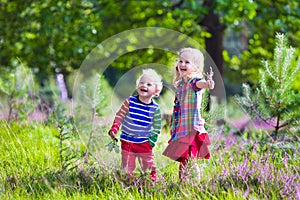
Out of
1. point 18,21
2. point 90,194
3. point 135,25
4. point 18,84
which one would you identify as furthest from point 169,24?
point 90,194

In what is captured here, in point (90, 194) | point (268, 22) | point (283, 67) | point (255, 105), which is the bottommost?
point (90, 194)

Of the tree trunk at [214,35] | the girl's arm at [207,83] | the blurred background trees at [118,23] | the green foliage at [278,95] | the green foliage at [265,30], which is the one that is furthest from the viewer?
the tree trunk at [214,35]

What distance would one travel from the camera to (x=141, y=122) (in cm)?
312

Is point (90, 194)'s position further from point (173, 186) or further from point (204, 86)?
point (204, 86)

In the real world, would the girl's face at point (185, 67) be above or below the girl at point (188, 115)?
above

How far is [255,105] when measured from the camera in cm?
428

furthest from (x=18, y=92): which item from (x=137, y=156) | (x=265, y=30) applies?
(x=265, y=30)

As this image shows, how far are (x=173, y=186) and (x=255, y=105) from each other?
4.99ft

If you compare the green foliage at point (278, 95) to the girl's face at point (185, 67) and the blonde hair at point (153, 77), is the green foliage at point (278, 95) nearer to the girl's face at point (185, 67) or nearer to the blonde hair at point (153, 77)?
the girl's face at point (185, 67)

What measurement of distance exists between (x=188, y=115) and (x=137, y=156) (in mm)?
447

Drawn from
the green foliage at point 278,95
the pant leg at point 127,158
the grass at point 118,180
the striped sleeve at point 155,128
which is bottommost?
the grass at point 118,180

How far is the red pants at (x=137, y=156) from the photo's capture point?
3.14m

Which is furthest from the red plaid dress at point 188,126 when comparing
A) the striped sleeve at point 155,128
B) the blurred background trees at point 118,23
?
the blurred background trees at point 118,23

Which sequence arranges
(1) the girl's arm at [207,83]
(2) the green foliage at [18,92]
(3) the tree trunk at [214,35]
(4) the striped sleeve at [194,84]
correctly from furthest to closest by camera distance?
1. (3) the tree trunk at [214,35]
2. (2) the green foliage at [18,92]
3. (4) the striped sleeve at [194,84]
4. (1) the girl's arm at [207,83]
